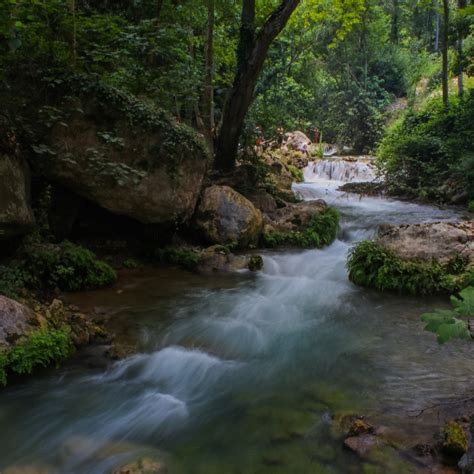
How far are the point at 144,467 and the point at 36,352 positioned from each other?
200 centimetres

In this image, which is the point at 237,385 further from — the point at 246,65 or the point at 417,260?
A: the point at 246,65

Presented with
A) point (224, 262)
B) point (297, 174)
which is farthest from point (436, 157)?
point (224, 262)

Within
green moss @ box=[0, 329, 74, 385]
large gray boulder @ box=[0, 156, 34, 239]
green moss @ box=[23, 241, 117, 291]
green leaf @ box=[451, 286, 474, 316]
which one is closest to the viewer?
green leaf @ box=[451, 286, 474, 316]

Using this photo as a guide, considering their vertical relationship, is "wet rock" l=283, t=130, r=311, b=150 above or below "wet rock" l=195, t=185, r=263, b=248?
above

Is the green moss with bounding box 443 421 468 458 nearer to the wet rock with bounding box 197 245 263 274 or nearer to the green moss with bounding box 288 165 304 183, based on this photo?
the wet rock with bounding box 197 245 263 274

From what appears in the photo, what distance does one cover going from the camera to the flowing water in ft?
11.6

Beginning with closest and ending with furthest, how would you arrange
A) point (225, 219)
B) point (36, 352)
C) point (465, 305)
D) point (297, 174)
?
point (465, 305), point (36, 352), point (225, 219), point (297, 174)

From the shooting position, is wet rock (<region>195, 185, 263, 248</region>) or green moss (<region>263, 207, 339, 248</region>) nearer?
wet rock (<region>195, 185, 263, 248</region>)

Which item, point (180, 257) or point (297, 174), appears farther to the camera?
point (297, 174)

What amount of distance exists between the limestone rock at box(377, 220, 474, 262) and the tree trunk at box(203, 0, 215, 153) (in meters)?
5.71

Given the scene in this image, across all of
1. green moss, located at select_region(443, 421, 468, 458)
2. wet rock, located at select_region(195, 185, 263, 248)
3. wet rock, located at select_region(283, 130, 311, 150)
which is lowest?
green moss, located at select_region(443, 421, 468, 458)

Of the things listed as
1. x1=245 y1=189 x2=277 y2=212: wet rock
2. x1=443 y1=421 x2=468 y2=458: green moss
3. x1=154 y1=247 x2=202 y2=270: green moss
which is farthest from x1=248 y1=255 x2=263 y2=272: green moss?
x1=443 y1=421 x2=468 y2=458: green moss

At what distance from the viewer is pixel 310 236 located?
10109 mm

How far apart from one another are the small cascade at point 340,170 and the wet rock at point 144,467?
16.7m
